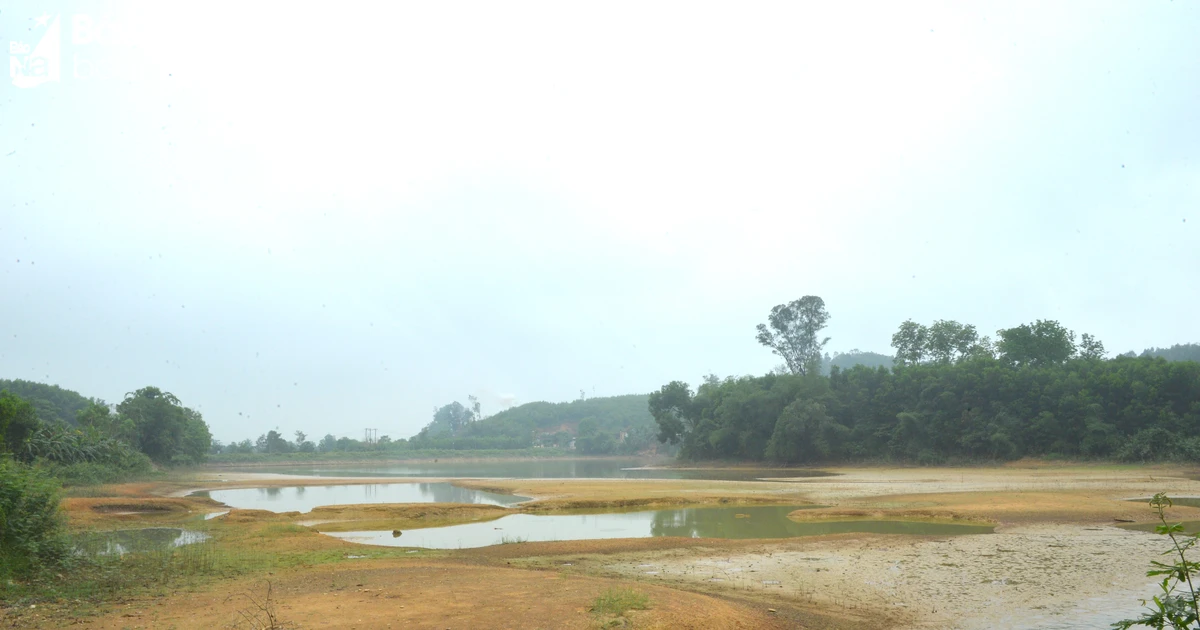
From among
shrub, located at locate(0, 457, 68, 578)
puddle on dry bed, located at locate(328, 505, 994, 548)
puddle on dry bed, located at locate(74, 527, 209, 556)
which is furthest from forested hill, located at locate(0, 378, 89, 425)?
shrub, located at locate(0, 457, 68, 578)

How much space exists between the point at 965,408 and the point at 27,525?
197 feet

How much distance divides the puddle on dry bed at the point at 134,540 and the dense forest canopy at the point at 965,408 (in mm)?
53011

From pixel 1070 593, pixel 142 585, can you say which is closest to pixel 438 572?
pixel 142 585

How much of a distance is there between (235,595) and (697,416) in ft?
254

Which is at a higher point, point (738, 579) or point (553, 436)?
point (738, 579)

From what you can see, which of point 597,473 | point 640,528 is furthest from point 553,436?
point 640,528

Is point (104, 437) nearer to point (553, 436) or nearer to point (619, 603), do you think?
point (619, 603)

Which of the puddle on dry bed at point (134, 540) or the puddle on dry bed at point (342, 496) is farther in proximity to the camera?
the puddle on dry bed at point (342, 496)

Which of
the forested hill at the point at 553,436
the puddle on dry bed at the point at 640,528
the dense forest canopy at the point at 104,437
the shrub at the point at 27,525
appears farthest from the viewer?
the forested hill at the point at 553,436

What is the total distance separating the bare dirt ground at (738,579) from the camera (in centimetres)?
1027

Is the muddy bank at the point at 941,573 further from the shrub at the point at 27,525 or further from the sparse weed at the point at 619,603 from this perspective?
the shrub at the point at 27,525

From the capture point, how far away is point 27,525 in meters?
13.2

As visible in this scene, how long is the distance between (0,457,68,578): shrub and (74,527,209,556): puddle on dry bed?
1533 mm

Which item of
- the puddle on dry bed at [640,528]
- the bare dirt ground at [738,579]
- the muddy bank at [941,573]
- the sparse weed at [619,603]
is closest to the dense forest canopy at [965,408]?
the bare dirt ground at [738,579]
